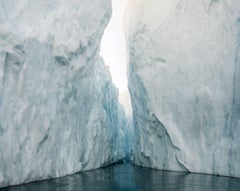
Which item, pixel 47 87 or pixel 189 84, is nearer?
pixel 47 87

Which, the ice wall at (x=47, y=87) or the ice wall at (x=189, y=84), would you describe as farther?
the ice wall at (x=189, y=84)

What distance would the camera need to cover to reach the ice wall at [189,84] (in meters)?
14.5

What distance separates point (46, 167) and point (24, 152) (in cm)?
151

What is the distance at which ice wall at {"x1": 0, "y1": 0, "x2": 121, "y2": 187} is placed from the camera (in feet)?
37.1

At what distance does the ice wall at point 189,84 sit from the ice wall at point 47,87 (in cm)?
269

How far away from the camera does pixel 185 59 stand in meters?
16.1

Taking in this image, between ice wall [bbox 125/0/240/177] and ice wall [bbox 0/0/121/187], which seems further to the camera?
ice wall [bbox 125/0/240/177]

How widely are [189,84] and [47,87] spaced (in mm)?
6324

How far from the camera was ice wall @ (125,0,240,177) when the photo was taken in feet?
47.4

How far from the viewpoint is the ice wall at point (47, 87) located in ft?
37.1

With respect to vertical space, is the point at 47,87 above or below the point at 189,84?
below

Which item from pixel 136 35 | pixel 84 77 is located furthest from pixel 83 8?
pixel 136 35

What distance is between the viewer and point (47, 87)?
1309cm

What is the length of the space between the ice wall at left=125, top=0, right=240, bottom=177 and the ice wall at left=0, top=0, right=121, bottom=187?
2.69 meters
